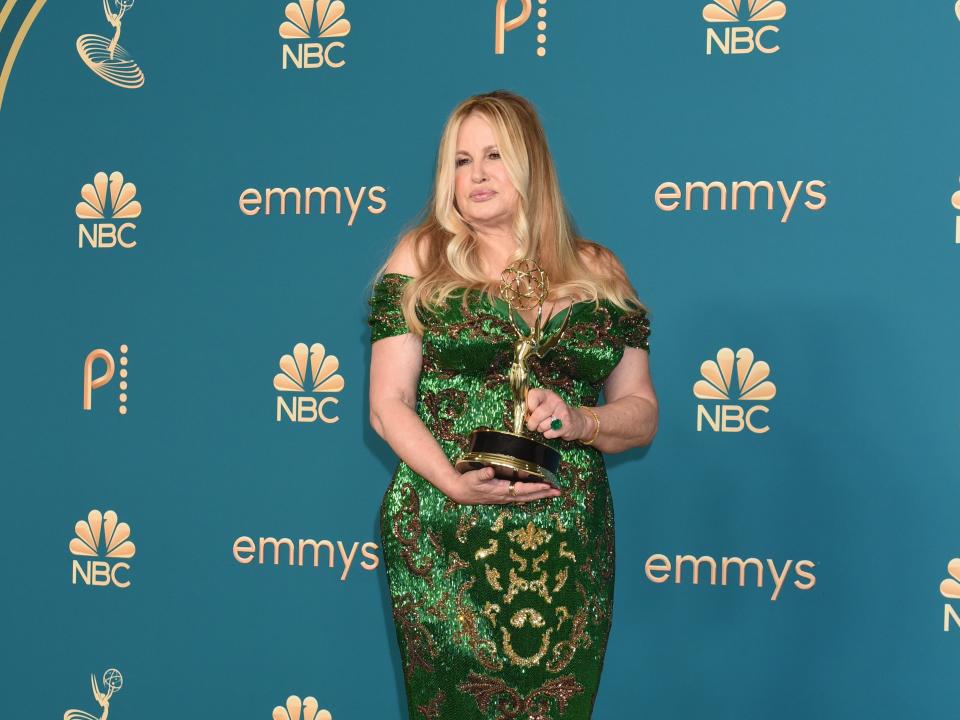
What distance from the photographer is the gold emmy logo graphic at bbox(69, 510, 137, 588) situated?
10.6ft

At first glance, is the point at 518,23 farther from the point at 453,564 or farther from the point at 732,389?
the point at 453,564

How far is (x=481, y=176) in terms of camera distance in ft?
7.59

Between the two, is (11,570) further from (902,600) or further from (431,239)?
(902,600)

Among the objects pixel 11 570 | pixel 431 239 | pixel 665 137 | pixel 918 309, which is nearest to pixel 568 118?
pixel 665 137

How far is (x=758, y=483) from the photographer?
2.82m

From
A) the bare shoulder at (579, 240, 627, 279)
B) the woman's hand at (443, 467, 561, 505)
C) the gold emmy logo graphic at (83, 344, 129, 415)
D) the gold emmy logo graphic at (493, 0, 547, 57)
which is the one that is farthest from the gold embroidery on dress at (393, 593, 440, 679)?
the gold emmy logo graphic at (493, 0, 547, 57)

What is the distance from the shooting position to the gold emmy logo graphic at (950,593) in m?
2.72

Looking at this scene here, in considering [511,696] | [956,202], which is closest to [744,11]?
[956,202]

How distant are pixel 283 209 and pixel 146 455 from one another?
30.7 inches

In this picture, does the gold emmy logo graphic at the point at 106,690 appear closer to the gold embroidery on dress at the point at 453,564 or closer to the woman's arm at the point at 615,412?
the gold embroidery on dress at the point at 453,564

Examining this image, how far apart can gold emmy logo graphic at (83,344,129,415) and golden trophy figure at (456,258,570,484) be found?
145 centimetres

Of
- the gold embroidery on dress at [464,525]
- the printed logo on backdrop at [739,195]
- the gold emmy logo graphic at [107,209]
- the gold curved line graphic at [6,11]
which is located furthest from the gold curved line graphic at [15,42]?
the gold embroidery on dress at [464,525]

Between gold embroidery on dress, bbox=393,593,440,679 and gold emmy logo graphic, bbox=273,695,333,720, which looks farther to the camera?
gold emmy logo graphic, bbox=273,695,333,720

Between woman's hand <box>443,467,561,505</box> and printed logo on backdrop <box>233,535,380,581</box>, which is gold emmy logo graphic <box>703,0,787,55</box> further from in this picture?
printed logo on backdrop <box>233,535,380,581</box>
